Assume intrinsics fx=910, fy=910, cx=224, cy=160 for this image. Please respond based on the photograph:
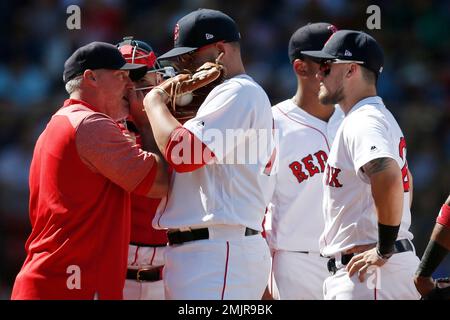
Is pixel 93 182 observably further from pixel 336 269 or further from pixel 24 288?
pixel 336 269

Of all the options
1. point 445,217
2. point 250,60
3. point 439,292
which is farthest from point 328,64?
point 250,60

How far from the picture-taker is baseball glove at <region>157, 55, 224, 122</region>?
13.7 feet

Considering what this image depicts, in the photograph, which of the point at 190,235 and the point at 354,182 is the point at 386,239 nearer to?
the point at 354,182

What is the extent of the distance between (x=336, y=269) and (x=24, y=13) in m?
7.29

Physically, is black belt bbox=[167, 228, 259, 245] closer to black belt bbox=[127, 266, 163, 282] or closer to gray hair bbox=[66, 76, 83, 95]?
black belt bbox=[127, 266, 163, 282]

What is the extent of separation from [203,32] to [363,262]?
133 cm

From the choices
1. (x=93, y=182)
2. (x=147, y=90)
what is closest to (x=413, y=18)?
(x=147, y=90)

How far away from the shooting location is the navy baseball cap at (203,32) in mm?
4371

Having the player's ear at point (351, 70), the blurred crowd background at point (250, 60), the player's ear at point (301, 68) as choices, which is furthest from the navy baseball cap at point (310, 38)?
the blurred crowd background at point (250, 60)

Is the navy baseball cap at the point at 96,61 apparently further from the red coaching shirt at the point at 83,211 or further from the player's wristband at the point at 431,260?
the player's wristband at the point at 431,260

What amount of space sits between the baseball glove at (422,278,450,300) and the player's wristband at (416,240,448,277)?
3.2 inches

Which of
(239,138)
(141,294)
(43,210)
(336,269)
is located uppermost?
(239,138)

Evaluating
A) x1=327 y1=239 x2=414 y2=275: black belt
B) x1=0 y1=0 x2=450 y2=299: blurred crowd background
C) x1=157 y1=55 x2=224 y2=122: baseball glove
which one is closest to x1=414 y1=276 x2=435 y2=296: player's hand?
x1=327 y1=239 x2=414 y2=275: black belt

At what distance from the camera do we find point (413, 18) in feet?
33.9
